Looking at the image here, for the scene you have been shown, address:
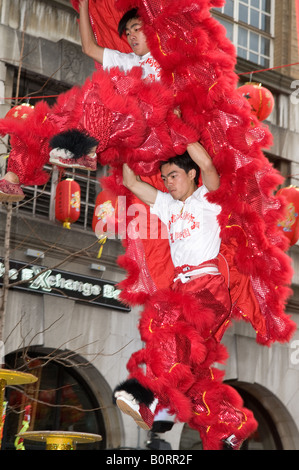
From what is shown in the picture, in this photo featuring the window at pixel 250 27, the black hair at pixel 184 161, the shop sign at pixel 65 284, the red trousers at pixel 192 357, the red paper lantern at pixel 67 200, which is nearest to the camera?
the red trousers at pixel 192 357

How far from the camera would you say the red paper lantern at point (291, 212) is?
999cm

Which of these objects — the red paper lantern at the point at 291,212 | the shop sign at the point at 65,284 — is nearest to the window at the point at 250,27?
the red paper lantern at the point at 291,212

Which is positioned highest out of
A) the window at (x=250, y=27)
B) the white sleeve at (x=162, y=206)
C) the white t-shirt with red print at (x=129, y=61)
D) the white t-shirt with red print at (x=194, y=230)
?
the window at (x=250, y=27)

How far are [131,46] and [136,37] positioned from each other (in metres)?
0.10

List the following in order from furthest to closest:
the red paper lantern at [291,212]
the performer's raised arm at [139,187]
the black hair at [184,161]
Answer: the red paper lantern at [291,212] < the performer's raised arm at [139,187] < the black hair at [184,161]

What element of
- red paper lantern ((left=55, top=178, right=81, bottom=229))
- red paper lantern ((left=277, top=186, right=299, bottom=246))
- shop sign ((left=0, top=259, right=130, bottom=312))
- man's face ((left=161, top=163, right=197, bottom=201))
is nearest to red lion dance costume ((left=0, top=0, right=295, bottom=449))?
man's face ((left=161, top=163, right=197, bottom=201))

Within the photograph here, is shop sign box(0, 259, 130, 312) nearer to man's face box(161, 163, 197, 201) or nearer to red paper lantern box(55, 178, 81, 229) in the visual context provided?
red paper lantern box(55, 178, 81, 229)

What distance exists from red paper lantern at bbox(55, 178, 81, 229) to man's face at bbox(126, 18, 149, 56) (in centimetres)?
444

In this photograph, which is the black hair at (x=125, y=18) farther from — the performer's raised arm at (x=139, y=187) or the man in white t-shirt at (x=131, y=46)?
the performer's raised arm at (x=139, y=187)

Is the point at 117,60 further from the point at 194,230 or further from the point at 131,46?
the point at 194,230

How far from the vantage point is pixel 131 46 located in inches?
194

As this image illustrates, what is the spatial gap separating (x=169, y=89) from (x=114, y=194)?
0.96 metres

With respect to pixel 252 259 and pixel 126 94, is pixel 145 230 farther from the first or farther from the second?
pixel 126 94

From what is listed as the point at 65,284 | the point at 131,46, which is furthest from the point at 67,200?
the point at 131,46
